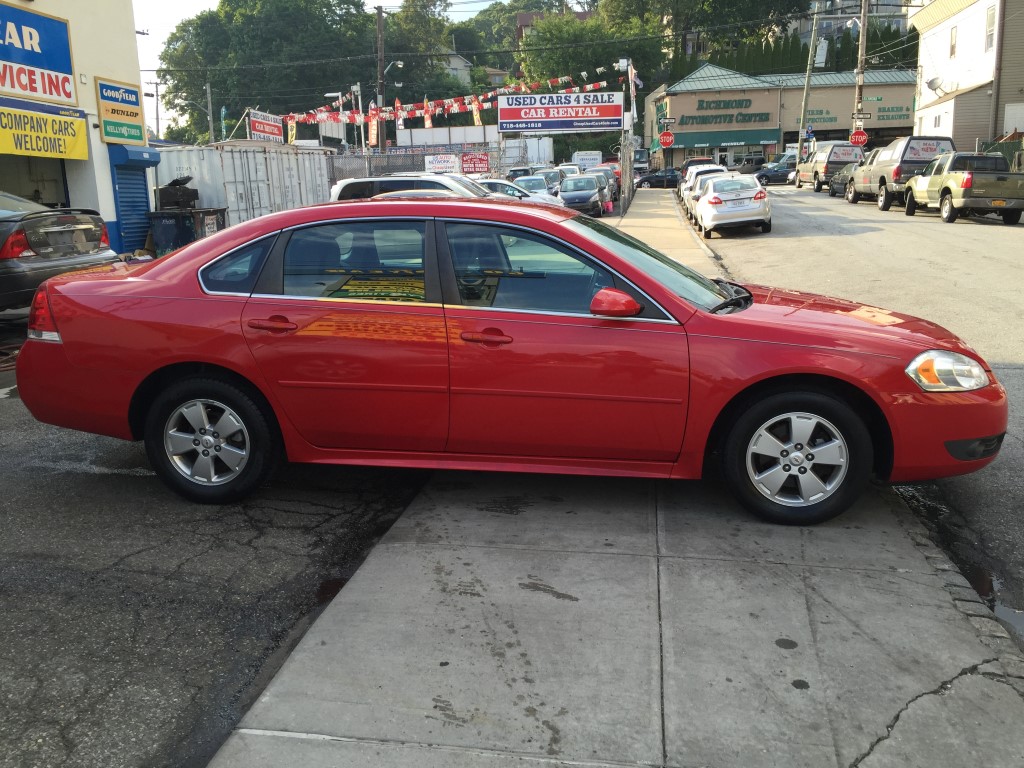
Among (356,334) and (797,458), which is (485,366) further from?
(797,458)

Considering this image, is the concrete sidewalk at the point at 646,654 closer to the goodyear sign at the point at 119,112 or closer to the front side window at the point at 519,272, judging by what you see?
the front side window at the point at 519,272

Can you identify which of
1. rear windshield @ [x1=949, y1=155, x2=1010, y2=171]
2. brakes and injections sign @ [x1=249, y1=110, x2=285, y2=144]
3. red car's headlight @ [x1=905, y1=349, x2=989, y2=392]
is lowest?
red car's headlight @ [x1=905, y1=349, x2=989, y2=392]

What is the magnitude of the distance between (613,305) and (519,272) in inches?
21.6

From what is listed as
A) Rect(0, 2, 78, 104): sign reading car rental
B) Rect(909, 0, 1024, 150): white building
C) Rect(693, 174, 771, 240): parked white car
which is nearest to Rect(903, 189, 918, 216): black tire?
Rect(693, 174, 771, 240): parked white car

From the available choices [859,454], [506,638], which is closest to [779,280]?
[859,454]

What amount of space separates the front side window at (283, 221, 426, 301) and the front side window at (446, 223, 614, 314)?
8.6 inches

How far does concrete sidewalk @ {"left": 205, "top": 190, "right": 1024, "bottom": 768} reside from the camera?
2.81 meters

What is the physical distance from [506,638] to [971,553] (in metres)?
2.36

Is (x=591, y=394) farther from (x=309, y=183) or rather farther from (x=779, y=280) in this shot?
(x=309, y=183)

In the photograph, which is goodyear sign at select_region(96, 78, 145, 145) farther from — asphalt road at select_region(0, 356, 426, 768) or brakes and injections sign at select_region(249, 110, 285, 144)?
brakes and injections sign at select_region(249, 110, 285, 144)

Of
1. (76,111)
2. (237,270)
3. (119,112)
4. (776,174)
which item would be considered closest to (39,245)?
(237,270)

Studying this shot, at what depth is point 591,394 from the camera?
4.36 metres

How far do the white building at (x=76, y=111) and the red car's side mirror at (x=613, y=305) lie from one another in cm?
1239

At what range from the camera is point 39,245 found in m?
Result: 9.28
